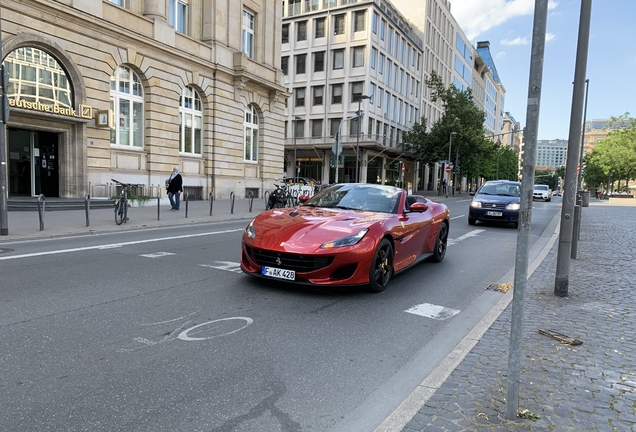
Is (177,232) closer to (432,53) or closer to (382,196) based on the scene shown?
(382,196)

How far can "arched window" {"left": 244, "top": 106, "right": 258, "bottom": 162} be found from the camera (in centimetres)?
3136

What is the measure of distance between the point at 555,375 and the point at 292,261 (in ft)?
9.94

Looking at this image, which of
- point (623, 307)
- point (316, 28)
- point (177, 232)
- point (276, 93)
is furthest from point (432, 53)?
point (623, 307)

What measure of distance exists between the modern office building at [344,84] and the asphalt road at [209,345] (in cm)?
4425

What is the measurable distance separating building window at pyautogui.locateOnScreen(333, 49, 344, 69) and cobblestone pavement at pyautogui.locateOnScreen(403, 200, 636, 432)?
50116mm

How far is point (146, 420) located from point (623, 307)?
558cm

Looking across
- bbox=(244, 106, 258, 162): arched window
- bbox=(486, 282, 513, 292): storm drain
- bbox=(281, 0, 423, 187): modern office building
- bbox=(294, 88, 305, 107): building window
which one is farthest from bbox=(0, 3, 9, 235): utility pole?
bbox=(294, 88, 305, 107): building window

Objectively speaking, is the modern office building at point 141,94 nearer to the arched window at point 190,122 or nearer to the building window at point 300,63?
the arched window at point 190,122

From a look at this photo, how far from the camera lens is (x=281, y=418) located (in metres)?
2.83

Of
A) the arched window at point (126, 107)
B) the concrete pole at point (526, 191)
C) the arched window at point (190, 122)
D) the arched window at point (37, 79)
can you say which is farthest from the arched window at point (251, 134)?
the concrete pole at point (526, 191)

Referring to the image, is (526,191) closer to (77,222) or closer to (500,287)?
(500,287)

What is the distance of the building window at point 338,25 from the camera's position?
172 ft

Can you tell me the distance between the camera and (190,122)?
Result: 26.7m

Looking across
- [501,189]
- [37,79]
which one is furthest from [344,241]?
[37,79]
